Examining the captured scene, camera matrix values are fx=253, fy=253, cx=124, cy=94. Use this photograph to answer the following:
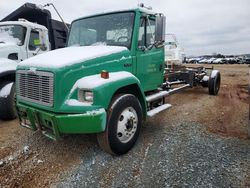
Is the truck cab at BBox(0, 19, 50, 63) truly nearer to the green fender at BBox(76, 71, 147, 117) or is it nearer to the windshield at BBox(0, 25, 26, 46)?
the windshield at BBox(0, 25, 26, 46)

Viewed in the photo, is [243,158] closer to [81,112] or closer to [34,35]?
[81,112]

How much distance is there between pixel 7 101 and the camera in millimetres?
5906

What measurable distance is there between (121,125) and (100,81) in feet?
2.65

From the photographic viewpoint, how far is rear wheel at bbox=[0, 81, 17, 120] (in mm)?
5910

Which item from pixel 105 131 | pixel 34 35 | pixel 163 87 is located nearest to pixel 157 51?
pixel 163 87

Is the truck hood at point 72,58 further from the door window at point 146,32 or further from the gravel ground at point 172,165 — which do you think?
the gravel ground at point 172,165

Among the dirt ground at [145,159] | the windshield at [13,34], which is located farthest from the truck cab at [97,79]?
the windshield at [13,34]

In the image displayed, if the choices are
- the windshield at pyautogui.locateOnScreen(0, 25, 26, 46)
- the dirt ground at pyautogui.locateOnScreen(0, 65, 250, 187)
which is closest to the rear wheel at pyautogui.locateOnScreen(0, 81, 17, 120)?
the dirt ground at pyautogui.locateOnScreen(0, 65, 250, 187)

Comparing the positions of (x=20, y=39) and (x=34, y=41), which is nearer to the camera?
(x=20, y=39)

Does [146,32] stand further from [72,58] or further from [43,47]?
[43,47]

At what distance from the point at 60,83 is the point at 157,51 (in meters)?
2.54

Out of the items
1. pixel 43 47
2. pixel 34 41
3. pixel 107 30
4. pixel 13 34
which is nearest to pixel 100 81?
pixel 107 30

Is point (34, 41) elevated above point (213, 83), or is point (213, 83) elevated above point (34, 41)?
point (34, 41)

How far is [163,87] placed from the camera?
629 cm
